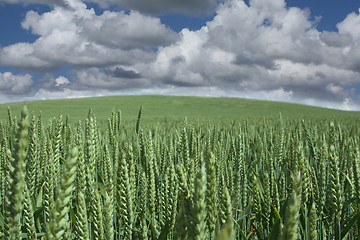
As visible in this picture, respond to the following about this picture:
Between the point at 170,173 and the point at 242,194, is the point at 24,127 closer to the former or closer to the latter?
the point at 170,173

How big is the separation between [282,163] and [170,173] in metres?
1.91

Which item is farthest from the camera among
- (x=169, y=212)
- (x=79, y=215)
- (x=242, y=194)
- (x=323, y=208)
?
(x=242, y=194)

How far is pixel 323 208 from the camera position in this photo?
1.68 m

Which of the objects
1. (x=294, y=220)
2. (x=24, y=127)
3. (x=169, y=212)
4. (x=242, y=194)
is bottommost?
(x=242, y=194)

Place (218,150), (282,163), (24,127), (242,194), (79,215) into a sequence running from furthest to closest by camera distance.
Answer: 1. (282,163)
2. (218,150)
3. (242,194)
4. (79,215)
5. (24,127)

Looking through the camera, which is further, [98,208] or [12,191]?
[98,208]

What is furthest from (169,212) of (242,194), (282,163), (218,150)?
(282,163)

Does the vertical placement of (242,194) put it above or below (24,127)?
below

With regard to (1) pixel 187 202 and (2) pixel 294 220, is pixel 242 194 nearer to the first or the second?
(1) pixel 187 202

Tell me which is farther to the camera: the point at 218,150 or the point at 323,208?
the point at 218,150

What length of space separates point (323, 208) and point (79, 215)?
1453mm

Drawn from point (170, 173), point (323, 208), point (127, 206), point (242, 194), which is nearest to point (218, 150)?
point (242, 194)

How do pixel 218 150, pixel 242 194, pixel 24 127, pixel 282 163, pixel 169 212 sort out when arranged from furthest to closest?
pixel 282 163 < pixel 218 150 < pixel 242 194 < pixel 169 212 < pixel 24 127

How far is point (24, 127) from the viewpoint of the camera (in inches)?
21.8
